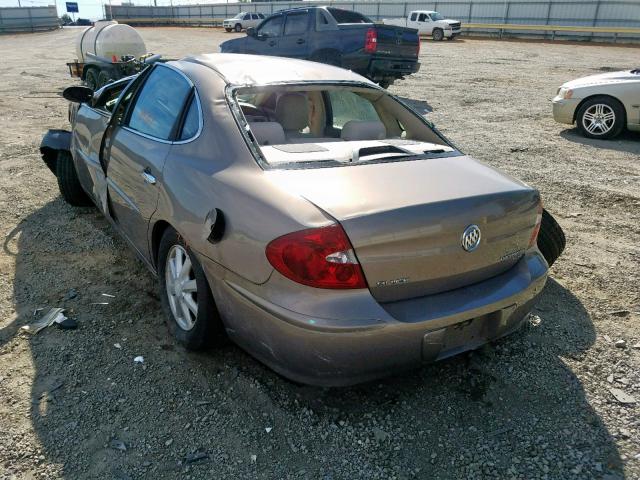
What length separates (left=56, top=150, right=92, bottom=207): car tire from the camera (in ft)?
17.0

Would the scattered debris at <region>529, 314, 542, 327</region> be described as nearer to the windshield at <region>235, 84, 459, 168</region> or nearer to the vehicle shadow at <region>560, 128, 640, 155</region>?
the windshield at <region>235, 84, 459, 168</region>

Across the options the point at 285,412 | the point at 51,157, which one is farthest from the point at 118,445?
the point at 51,157

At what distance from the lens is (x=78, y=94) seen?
184 inches

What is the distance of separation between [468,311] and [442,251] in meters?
0.30

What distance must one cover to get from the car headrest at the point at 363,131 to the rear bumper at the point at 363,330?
4.54 feet

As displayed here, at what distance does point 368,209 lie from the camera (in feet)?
7.49

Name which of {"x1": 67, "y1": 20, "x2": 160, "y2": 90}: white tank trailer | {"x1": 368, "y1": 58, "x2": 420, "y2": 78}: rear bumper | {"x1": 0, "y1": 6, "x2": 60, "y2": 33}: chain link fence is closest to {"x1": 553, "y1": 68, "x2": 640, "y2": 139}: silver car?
{"x1": 368, "y1": 58, "x2": 420, "y2": 78}: rear bumper

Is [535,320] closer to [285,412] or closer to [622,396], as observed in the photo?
[622,396]

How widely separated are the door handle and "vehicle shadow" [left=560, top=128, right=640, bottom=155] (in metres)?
7.44

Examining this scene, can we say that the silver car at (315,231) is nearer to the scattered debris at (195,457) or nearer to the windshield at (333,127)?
the windshield at (333,127)

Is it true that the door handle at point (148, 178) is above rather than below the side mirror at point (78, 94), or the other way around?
below

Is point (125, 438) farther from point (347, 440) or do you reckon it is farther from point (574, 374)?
point (574, 374)

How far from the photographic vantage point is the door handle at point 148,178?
10.2ft

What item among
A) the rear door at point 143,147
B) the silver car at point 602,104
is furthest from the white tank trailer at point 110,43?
the rear door at point 143,147
